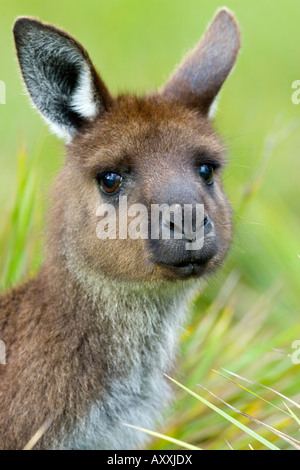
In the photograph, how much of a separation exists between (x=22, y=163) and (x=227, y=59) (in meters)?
1.97

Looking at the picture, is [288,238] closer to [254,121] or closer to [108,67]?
[254,121]

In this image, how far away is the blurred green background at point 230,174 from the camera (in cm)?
661

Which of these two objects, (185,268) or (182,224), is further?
(185,268)

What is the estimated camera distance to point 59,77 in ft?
19.1

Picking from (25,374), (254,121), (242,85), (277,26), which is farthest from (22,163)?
(277,26)

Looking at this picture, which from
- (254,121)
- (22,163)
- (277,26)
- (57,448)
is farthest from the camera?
(277,26)

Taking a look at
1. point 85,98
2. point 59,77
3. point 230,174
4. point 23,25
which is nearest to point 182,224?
point 85,98

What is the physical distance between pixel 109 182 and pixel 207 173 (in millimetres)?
708

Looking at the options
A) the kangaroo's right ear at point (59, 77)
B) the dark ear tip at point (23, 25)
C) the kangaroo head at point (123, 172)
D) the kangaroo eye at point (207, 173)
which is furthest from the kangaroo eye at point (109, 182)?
the dark ear tip at point (23, 25)

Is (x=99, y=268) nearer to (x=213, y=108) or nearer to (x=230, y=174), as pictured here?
(x=213, y=108)

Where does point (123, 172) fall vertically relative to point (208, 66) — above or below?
below

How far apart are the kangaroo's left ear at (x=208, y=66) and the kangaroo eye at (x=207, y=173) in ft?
1.73

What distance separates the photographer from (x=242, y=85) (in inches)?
504

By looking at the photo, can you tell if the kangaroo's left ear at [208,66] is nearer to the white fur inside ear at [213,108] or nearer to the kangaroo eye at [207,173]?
the white fur inside ear at [213,108]
